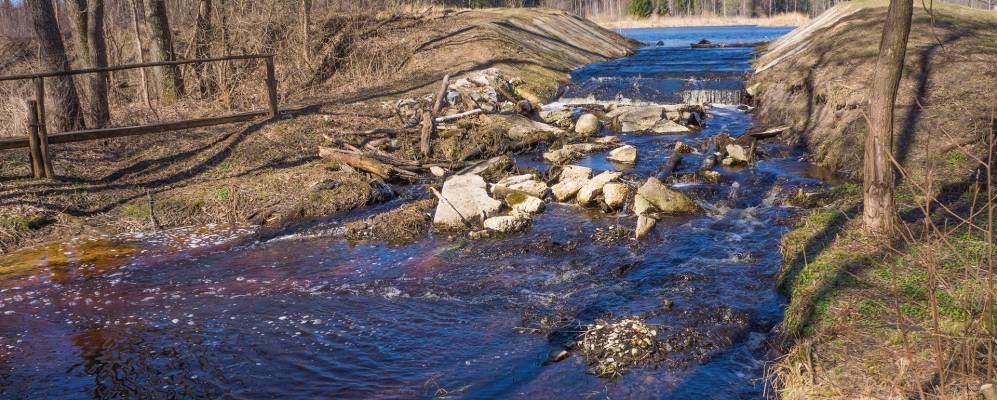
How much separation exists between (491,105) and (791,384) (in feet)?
44.8

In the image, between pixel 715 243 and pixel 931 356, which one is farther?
pixel 715 243

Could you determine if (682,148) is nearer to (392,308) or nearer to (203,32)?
(392,308)

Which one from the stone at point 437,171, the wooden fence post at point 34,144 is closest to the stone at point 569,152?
the stone at point 437,171

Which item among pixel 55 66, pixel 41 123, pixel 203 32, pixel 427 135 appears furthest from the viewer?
pixel 203 32

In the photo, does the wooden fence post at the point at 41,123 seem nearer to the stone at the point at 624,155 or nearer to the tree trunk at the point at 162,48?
the tree trunk at the point at 162,48

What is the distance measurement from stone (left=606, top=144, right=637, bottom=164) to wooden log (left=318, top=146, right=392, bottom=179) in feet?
15.7

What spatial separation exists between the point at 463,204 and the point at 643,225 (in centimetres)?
300

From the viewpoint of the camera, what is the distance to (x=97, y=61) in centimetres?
1645

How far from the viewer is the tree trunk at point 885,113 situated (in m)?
7.59

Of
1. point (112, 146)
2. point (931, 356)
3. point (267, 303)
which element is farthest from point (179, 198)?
point (931, 356)

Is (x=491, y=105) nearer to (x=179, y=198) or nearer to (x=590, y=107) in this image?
(x=590, y=107)

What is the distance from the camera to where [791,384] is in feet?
18.9

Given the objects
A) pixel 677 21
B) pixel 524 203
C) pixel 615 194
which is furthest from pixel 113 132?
pixel 677 21

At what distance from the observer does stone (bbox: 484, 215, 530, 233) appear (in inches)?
430
